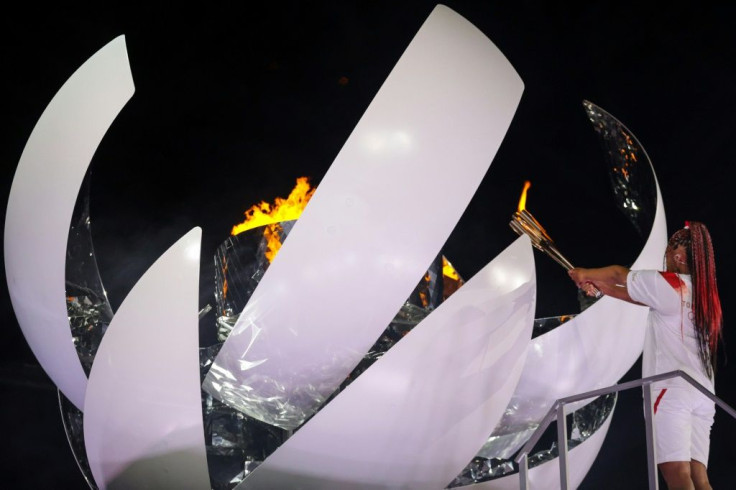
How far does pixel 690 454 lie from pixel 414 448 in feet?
3.17

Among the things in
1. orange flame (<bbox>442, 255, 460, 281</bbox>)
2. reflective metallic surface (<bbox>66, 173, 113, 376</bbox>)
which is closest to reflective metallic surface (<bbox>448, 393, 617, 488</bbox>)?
orange flame (<bbox>442, 255, 460, 281</bbox>)

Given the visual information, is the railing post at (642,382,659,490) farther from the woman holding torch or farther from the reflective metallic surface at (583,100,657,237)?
the reflective metallic surface at (583,100,657,237)

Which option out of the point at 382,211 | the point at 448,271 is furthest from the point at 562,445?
the point at 448,271

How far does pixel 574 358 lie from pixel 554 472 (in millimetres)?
545

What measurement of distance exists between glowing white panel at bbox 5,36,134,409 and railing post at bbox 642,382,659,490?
2.27 metres

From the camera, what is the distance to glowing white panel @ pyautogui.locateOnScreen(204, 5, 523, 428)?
9.29 ft

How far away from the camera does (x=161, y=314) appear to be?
2.79 meters

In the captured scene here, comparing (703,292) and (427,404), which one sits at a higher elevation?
(703,292)

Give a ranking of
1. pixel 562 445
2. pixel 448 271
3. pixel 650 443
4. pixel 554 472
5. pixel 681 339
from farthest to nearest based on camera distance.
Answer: pixel 448 271 → pixel 554 472 → pixel 681 339 → pixel 562 445 → pixel 650 443

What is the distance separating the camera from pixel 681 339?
254 centimetres

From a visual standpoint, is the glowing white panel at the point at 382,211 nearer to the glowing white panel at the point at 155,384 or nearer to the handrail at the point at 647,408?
the glowing white panel at the point at 155,384

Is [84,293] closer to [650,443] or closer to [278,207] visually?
[650,443]

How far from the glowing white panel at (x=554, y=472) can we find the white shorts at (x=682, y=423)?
67 cm

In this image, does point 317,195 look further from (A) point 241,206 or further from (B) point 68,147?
(A) point 241,206
